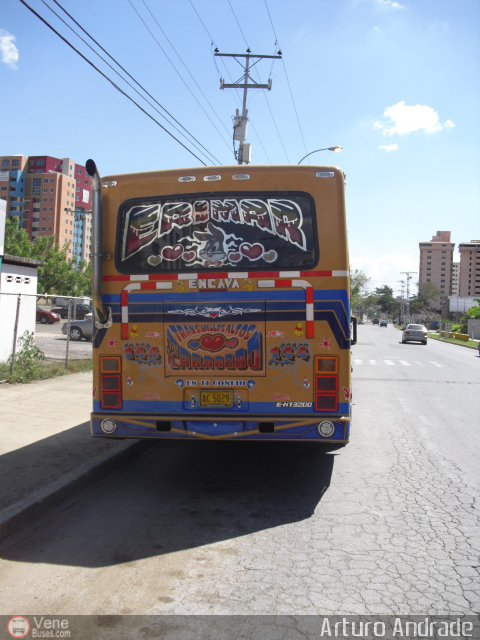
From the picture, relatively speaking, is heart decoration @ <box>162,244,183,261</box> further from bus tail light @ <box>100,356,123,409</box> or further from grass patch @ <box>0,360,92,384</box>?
grass patch @ <box>0,360,92,384</box>

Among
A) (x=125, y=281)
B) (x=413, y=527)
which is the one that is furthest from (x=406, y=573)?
(x=125, y=281)

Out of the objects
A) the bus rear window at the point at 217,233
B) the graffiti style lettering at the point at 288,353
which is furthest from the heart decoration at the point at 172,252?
the graffiti style lettering at the point at 288,353

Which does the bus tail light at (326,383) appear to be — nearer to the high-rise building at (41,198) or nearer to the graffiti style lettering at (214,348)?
the graffiti style lettering at (214,348)

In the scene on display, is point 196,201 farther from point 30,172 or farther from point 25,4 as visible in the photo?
point 30,172

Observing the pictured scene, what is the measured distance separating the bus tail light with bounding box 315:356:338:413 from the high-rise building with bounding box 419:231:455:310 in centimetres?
17768

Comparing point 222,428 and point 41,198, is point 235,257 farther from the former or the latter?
point 41,198

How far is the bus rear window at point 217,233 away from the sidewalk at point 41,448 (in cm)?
219

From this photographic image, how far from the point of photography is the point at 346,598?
3416 mm

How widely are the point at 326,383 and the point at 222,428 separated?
1.06 metres

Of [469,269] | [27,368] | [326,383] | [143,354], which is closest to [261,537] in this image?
→ [326,383]

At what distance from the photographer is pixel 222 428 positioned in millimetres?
5215

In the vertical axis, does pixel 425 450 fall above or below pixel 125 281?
below

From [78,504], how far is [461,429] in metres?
6.26

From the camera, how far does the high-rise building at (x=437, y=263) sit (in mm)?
173250
